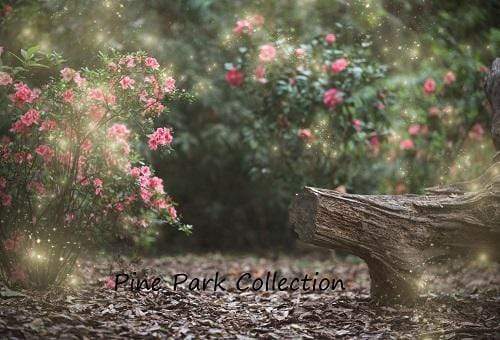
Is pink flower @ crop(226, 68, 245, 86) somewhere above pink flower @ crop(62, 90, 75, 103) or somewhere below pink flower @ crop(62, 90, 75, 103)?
above

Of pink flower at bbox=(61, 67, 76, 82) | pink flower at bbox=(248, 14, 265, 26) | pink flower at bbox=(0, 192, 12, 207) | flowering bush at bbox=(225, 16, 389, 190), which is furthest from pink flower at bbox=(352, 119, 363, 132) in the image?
pink flower at bbox=(0, 192, 12, 207)

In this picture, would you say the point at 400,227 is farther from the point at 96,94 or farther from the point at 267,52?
the point at 267,52

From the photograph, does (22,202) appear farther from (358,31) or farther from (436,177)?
(436,177)

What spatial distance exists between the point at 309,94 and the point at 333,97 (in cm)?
35

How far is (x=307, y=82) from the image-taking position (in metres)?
6.60

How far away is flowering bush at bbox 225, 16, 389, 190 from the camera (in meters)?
6.42

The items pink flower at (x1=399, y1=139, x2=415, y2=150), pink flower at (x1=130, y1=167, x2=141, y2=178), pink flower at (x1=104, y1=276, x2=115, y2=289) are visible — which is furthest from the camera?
pink flower at (x1=399, y1=139, x2=415, y2=150)

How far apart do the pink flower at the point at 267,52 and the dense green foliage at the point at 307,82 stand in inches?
5.2

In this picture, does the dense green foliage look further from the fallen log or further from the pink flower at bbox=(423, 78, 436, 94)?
the fallen log

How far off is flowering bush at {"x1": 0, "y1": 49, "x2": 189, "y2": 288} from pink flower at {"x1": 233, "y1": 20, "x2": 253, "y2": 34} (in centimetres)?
229

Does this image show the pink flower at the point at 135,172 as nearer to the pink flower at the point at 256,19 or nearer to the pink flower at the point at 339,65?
the pink flower at the point at 256,19

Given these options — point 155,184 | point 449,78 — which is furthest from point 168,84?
point 449,78

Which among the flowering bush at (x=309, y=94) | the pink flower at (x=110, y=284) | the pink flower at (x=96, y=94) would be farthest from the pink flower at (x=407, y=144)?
the pink flower at (x=96, y=94)

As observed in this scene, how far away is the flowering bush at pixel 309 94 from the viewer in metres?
6.42
